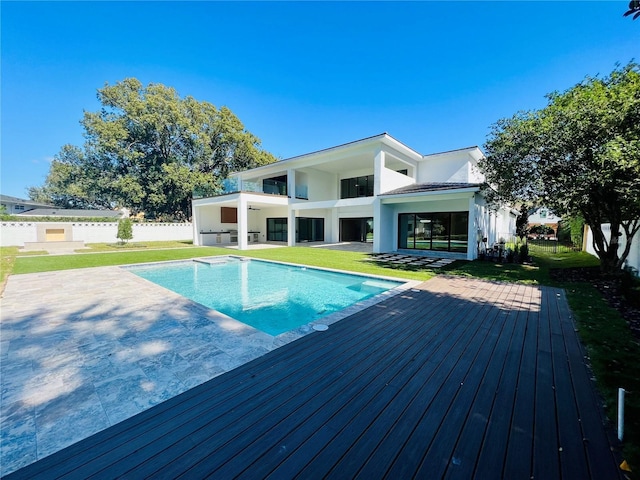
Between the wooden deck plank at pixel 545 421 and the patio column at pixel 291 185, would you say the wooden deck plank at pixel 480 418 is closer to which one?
the wooden deck plank at pixel 545 421

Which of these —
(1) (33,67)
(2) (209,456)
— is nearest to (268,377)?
(2) (209,456)

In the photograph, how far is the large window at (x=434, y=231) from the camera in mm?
13875

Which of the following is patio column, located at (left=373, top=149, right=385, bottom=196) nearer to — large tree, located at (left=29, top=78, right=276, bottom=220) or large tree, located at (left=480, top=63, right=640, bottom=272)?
large tree, located at (left=480, top=63, right=640, bottom=272)

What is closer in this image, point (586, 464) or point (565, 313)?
point (586, 464)

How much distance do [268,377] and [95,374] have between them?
2103 millimetres

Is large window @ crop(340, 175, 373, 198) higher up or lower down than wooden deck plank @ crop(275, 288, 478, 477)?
higher up

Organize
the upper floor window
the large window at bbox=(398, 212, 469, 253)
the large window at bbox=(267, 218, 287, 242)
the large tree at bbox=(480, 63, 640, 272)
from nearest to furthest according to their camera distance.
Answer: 1. the large tree at bbox=(480, 63, 640, 272)
2. the large window at bbox=(398, 212, 469, 253)
3. the upper floor window
4. the large window at bbox=(267, 218, 287, 242)

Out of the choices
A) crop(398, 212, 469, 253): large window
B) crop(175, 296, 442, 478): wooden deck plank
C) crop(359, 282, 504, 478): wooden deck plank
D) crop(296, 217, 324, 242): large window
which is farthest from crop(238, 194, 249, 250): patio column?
crop(359, 282, 504, 478): wooden deck plank

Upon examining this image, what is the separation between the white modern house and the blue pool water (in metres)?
5.99

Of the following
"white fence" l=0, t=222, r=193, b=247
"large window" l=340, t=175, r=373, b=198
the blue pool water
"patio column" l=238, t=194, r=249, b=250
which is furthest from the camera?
"large window" l=340, t=175, r=373, b=198

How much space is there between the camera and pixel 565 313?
16.6 feet

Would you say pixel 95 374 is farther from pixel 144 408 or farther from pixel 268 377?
pixel 268 377

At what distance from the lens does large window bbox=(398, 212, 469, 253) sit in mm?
13875

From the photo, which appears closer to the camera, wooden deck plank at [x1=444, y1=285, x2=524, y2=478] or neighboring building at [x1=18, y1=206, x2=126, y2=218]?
wooden deck plank at [x1=444, y1=285, x2=524, y2=478]
